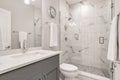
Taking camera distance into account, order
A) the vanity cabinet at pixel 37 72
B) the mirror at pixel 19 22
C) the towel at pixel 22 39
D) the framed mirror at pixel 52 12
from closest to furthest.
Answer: the vanity cabinet at pixel 37 72 < the mirror at pixel 19 22 < the towel at pixel 22 39 < the framed mirror at pixel 52 12

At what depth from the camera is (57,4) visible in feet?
7.84

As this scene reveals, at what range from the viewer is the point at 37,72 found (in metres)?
1.06

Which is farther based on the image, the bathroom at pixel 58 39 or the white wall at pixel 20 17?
the white wall at pixel 20 17

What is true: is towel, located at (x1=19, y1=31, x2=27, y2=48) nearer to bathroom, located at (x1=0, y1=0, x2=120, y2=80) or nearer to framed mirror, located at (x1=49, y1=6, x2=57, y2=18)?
bathroom, located at (x1=0, y1=0, x2=120, y2=80)

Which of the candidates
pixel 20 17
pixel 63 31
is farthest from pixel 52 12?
pixel 20 17

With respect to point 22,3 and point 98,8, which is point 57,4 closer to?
point 22,3

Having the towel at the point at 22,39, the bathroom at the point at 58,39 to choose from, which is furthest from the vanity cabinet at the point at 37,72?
the towel at the point at 22,39

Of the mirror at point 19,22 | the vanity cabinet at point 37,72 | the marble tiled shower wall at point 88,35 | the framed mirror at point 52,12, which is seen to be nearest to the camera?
the vanity cabinet at point 37,72

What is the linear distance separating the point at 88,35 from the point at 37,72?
2.19 metres

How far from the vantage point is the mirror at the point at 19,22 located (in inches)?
49.3

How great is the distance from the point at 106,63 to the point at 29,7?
2536mm

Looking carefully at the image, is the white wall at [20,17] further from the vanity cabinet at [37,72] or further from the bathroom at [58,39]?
the vanity cabinet at [37,72]

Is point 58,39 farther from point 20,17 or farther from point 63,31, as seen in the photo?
point 20,17

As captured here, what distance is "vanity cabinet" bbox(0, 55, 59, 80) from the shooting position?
2.62ft
